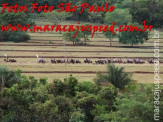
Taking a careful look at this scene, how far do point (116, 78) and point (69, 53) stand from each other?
78.6ft

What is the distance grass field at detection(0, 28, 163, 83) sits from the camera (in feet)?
141

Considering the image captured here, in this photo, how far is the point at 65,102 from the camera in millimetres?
26359


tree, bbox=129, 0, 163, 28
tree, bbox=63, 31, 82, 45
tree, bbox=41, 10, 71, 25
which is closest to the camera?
tree, bbox=63, 31, 82, 45

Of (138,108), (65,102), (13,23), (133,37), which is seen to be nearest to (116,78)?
(65,102)

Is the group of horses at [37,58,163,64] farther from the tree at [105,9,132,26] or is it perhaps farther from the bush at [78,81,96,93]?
the tree at [105,9,132,26]

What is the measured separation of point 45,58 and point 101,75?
2055cm

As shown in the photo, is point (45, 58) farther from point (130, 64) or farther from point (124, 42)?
point (124, 42)

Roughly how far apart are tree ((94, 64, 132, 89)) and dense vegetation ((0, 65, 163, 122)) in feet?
6.73

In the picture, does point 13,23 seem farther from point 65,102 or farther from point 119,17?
point 65,102

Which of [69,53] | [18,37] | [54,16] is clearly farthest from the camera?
[54,16]

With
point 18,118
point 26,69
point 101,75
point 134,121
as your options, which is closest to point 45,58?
point 26,69

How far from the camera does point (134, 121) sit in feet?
73.7

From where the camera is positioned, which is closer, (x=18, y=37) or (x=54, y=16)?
(x=18, y=37)

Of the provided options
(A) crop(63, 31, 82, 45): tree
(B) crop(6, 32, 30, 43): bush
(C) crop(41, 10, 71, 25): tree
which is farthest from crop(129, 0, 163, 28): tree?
(B) crop(6, 32, 30, 43): bush
